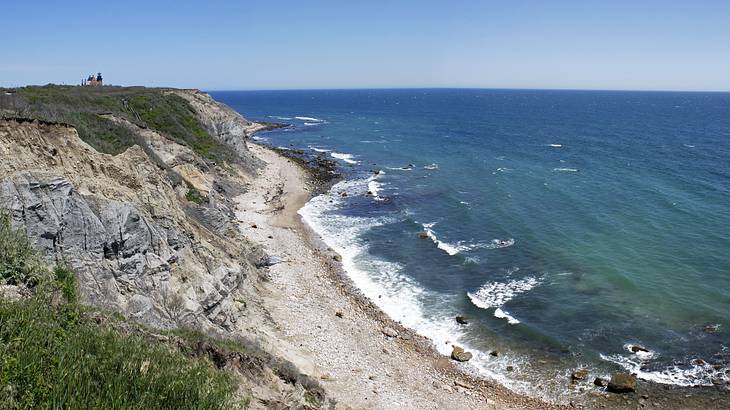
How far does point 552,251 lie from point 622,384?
63.7ft

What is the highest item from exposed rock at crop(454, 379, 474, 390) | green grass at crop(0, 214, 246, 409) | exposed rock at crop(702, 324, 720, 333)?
green grass at crop(0, 214, 246, 409)

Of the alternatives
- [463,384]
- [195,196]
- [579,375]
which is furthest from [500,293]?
[195,196]

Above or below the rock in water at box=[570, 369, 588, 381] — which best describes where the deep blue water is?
above

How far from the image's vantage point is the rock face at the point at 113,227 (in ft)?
66.5

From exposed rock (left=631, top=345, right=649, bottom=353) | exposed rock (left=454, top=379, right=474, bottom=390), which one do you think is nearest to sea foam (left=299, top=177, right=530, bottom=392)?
exposed rock (left=454, top=379, right=474, bottom=390)

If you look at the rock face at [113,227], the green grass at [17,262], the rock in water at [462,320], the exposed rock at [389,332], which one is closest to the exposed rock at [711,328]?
the rock in water at [462,320]

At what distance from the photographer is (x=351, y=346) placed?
3017 centimetres

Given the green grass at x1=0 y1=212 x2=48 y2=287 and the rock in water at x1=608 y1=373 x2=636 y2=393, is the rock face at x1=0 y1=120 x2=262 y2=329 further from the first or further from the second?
the rock in water at x1=608 y1=373 x2=636 y2=393

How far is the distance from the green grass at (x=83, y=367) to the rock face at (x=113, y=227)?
5415 mm

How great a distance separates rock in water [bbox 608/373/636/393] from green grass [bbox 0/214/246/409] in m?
21.9

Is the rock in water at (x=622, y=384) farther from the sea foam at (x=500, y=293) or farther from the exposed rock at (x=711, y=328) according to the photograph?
the exposed rock at (x=711, y=328)

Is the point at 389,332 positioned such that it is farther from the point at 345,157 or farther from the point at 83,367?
the point at 345,157

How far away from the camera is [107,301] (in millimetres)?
20062

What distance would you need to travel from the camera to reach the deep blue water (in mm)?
31531
